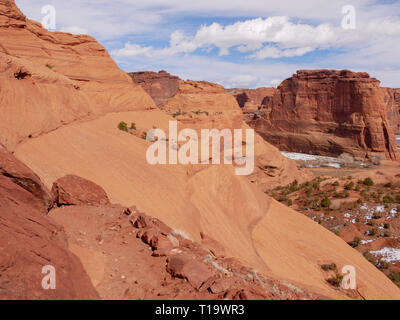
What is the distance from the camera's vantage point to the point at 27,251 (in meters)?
3.48

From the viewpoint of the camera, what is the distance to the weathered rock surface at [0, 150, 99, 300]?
3090mm

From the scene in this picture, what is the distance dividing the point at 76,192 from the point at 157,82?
78.2m

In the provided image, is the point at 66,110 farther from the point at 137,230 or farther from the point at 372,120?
the point at 372,120

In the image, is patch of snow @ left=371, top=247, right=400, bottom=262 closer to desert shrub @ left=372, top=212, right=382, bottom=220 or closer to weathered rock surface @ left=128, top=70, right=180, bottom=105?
desert shrub @ left=372, top=212, right=382, bottom=220

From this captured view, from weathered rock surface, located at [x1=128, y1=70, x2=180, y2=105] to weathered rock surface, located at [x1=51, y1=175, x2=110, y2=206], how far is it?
7399 centimetres

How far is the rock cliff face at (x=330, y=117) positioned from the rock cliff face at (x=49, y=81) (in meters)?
39.1

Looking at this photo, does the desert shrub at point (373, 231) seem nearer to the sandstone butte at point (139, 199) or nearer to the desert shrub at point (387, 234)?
the desert shrub at point (387, 234)

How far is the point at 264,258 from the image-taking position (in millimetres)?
9797

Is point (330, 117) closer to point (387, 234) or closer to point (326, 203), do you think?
point (326, 203)

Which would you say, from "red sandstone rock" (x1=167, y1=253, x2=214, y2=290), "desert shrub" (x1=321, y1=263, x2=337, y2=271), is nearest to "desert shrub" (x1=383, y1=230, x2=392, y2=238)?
"desert shrub" (x1=321, y1=263, x2=337, y2=271)

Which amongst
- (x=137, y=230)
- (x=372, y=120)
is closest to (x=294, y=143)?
(x=372, y=120)

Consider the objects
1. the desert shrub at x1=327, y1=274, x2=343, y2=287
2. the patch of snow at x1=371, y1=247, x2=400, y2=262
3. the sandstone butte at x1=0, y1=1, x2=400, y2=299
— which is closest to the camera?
the sandstone butte at x1=0, y1=1, x2=400, y2=299

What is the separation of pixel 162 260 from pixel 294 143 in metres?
56.1

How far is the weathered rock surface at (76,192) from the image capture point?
21.0 feet
